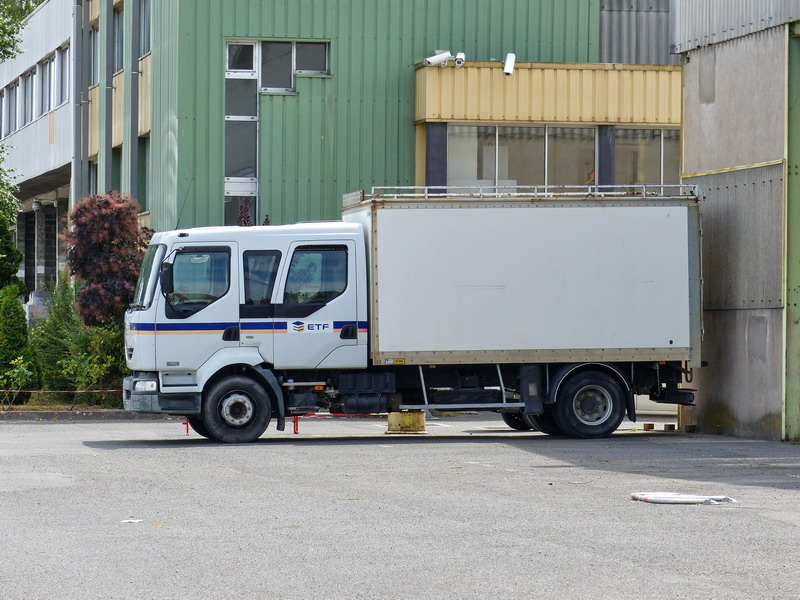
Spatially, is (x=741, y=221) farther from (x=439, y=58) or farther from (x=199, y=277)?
(x=439, y=58)

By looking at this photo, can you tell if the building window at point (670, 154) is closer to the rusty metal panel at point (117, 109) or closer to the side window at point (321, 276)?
the rusty metal panel at point (117, 109)

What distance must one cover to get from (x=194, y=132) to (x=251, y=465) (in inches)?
572

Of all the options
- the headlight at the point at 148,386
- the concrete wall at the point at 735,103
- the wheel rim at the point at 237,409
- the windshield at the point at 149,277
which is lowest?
the wheel rim at the point at 237,409

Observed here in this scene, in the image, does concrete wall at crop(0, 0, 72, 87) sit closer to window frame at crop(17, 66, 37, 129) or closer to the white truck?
window frame at crop(17, 66, 37, 129)

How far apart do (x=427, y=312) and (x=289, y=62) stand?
12096 millimetres

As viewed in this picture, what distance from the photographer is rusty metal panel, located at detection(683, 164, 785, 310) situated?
63.3ft

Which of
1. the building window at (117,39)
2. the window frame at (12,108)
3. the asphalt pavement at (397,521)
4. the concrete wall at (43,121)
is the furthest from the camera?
the window frame at (12,108)

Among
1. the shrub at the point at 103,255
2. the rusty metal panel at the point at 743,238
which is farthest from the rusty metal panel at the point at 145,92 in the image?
the rusty metal panel at the point at 743,238

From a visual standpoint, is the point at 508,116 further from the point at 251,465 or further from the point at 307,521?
the point at 307,521

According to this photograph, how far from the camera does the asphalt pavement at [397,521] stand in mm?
8570

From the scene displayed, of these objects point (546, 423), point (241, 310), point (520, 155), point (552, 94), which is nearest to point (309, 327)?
point (241, 310)

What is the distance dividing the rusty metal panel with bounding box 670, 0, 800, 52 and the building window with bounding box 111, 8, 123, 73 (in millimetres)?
17939

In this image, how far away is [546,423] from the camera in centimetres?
2028

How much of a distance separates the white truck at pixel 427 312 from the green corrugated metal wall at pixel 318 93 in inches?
399
